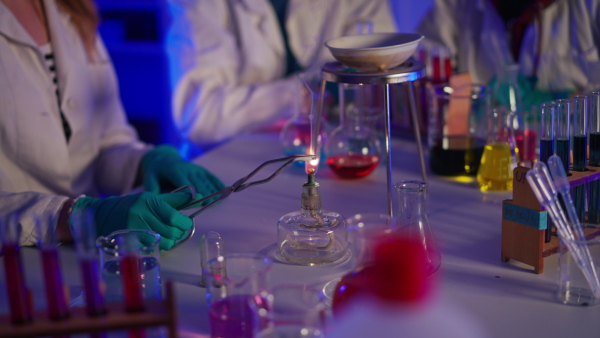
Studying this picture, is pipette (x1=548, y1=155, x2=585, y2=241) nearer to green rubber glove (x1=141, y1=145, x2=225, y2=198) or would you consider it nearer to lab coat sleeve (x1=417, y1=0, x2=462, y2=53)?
green rubber glove (x1=141, y1=145, x2=225, y2=198)

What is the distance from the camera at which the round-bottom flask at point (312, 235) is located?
4.09ft

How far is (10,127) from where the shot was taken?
1671mm

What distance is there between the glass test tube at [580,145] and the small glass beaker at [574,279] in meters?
0.19

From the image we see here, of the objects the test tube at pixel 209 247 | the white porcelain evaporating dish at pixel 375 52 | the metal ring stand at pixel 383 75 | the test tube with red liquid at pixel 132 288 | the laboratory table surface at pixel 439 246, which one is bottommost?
the laboratory table surface at pixel 439 246

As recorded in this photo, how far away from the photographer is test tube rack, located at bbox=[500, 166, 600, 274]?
1.14 metres

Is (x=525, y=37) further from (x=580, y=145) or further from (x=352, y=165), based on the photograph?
(x=580, y=145)

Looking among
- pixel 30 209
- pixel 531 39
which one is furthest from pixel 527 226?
pixel 531 39

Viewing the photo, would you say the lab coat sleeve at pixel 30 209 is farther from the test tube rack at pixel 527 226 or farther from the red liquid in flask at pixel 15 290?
the test tube rack at pixel 527 226

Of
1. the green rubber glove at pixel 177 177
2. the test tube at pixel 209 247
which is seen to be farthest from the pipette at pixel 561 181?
the green rubber glove at pixel 177 177

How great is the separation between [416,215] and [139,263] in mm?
506

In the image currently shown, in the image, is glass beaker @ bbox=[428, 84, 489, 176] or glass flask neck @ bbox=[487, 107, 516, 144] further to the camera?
glass beaker @ bbox=[428, 84, 489, 176]

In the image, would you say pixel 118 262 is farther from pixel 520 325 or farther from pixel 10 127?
pixel 10 127

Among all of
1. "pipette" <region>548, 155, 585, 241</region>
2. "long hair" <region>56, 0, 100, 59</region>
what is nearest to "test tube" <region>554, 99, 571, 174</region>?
"pipette" <region>548, 155, 585, 241</region>

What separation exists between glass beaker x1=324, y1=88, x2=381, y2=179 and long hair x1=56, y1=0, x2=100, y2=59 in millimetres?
842
